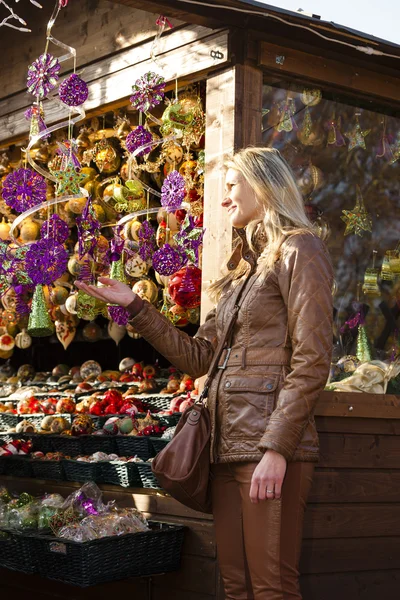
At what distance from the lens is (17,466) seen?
518 cm

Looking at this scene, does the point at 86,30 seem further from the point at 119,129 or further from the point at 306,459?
the point at 306,459

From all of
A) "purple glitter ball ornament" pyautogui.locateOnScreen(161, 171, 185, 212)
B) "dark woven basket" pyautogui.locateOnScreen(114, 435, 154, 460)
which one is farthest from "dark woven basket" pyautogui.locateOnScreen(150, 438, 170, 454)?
"purple glitter ball ornament" pyautogui.locateOnScreen(161, 171, 185, 212)

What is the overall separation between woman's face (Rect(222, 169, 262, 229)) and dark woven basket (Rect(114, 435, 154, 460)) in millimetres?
1740

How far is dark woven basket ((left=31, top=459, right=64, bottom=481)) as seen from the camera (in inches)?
193

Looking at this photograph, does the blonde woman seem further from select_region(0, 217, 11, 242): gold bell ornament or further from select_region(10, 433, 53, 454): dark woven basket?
select_region(0, 217, 11, 242): gold bell ornament

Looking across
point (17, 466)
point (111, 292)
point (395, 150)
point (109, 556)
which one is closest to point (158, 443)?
point (109, 556)

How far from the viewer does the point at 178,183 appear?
454 centimetres

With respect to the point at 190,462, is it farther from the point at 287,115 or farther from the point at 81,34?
the point at 81,34

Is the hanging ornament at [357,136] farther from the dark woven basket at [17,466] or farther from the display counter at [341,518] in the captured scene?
the dark woven basket at [17,466]

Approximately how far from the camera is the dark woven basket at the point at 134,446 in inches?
182

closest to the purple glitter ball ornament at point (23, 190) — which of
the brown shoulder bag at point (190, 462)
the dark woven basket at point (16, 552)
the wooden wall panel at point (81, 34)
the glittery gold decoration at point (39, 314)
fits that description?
the glittery gold decoration at point (39, 314)

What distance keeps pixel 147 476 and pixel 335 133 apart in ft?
5.91

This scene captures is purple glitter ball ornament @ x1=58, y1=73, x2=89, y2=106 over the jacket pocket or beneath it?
over

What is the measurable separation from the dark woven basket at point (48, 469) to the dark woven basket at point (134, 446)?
1.05 feet
